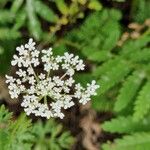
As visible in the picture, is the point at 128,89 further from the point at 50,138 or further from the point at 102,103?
the point at 50,138

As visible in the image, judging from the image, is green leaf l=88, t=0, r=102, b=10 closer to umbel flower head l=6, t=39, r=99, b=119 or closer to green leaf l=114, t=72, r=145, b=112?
green leaf l=114, t=72, r=145, b=112

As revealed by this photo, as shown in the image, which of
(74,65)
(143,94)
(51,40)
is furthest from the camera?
(51,40)

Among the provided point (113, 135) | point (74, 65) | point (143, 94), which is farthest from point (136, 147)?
point (74, 65)

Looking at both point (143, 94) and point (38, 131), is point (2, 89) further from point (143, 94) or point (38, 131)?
point (143, 94)

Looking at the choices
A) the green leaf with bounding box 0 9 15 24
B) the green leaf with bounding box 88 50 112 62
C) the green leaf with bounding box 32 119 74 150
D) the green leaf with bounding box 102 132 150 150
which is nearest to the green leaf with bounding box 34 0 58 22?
the green leaf with bounding box 0 9 15 24

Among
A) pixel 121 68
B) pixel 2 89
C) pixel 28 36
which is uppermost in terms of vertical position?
pixel 28 36

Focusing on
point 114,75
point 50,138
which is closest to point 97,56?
point 114,75

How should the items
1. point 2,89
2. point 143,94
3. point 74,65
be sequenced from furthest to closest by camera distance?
point 2,89 → point 143,94 → point 74,65
